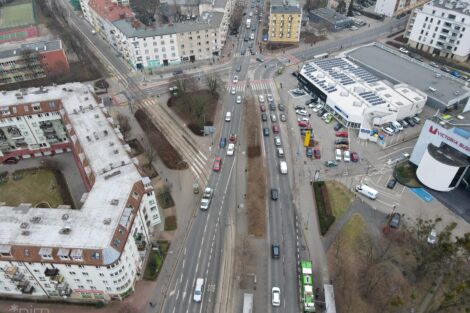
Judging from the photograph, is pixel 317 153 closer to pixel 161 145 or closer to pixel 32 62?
pixel 161 145

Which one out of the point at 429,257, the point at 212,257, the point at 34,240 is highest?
the point at 34,240

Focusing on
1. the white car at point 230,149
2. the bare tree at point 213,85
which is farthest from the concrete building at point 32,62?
the white car at point 230,149

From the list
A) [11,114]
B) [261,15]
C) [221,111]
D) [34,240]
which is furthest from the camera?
[261,15]

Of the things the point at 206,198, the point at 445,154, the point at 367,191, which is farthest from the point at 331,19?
the point at 206,198

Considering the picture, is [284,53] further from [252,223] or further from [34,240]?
[34,240]

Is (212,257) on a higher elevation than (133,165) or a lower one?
lower

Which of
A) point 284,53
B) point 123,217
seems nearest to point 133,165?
point 123,217
